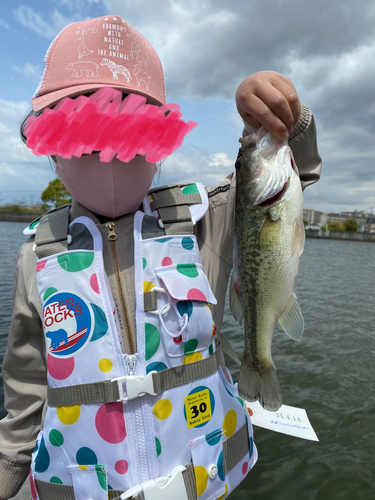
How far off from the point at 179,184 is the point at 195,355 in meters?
0.96

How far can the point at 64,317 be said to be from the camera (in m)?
1.58

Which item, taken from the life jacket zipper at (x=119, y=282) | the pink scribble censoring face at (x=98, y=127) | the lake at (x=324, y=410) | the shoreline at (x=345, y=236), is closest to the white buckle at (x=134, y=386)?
the life jacket zipper at (x=119, y=282)

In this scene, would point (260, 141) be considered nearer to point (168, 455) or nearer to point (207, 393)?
point (207, 393)

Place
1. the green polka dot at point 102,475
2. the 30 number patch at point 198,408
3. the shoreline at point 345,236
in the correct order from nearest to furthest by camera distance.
Result: the green polka dot at point 102,475, the 30 number patch at point 198,408, the shoreline at point 345,236

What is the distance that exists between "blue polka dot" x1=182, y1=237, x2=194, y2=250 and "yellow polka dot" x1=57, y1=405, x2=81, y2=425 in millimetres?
884

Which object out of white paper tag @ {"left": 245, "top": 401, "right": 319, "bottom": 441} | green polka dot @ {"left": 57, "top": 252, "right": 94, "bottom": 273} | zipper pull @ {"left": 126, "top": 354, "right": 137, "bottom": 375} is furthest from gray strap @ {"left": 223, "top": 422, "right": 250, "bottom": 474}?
white paper tag @ {"left": 245, "top": 401, "right": 319, "bottom": 441}

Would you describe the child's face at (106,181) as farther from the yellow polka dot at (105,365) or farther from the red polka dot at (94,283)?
the yellow polka dot at (105,365)

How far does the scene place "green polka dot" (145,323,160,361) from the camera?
155 cm

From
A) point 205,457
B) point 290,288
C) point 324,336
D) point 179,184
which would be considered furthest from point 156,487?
point 324,336

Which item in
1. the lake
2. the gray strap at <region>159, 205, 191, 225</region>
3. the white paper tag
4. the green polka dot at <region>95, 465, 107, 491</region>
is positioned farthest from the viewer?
the lake

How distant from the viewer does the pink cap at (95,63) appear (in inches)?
61.0

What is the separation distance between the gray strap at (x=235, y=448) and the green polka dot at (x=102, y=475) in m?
0.56

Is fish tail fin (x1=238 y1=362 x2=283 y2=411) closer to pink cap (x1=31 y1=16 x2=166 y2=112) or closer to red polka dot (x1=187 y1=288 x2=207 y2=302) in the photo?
red polka dot (x1=187 y1=288 x2=207 y2=302)

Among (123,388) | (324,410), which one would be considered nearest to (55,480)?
(123,388)
